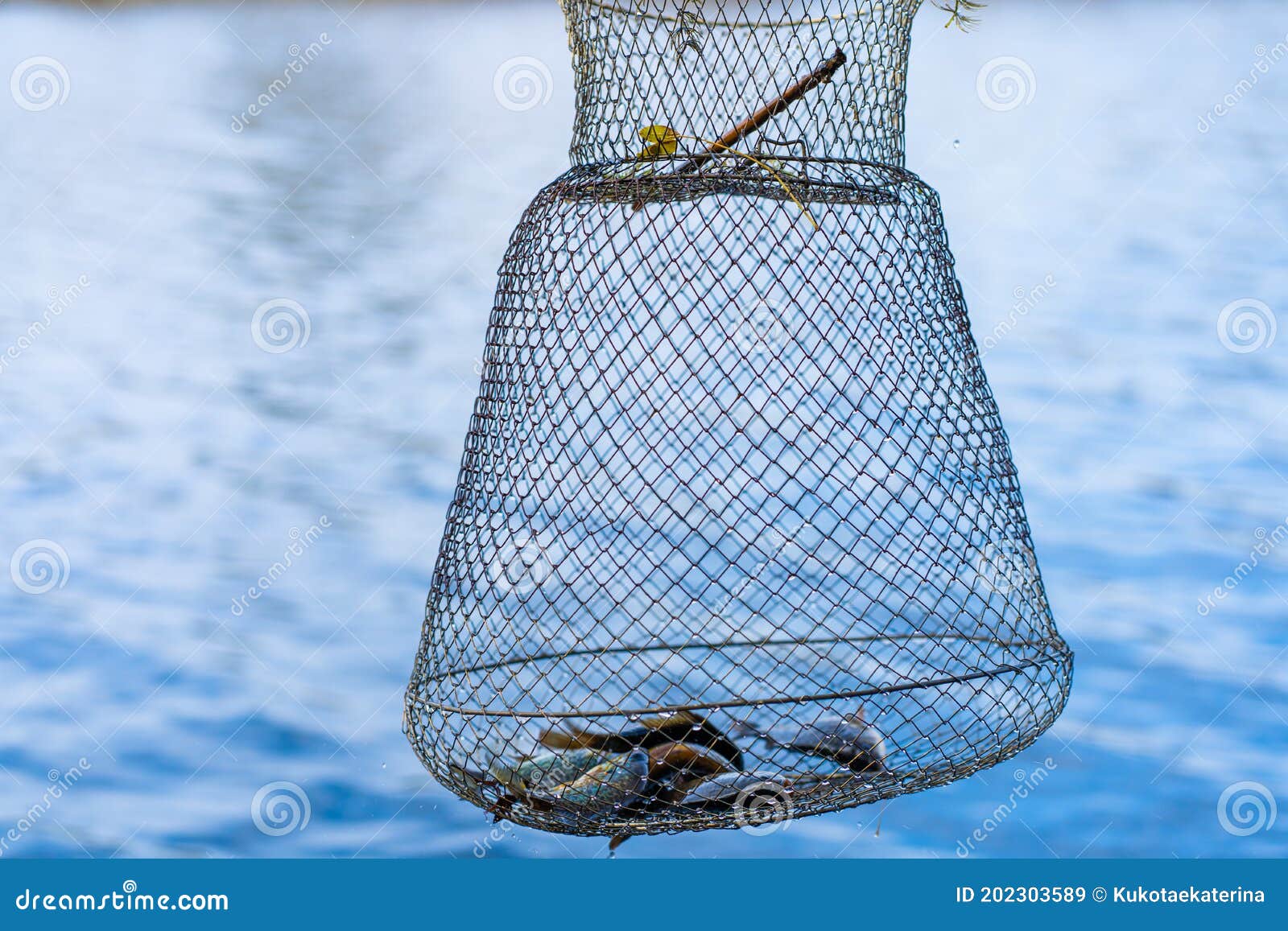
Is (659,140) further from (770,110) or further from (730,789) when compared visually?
(730,789)

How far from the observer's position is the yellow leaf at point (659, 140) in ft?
3.72

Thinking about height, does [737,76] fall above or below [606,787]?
above

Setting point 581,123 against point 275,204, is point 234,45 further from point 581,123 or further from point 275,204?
point 581,123

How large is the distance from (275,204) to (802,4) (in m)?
3.00

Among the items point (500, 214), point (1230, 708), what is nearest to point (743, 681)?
point (1230, 708)

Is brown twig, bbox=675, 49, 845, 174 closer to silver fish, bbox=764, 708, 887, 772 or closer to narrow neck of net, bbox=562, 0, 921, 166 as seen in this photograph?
narrow neck of net, bbox=562, 0, 921, 166

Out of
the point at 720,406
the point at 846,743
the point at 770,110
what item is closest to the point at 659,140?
the point at 770,110

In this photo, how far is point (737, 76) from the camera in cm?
118

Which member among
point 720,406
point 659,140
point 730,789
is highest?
point 659,140

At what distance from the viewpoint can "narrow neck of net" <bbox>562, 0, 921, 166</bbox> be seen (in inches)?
44.9

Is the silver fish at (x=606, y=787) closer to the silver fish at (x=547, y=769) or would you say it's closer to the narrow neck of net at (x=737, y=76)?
the silver fish at (x=547, y=769)

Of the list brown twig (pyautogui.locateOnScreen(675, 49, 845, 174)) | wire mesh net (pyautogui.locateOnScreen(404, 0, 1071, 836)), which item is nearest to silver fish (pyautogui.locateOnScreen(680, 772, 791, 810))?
wire mesh net (pyautogui.locateOnScreen(404, 0, 1071, 836))

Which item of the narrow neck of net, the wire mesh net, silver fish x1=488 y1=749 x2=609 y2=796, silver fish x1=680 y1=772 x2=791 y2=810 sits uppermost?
the narrow neck of net

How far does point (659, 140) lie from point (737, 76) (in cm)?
11
